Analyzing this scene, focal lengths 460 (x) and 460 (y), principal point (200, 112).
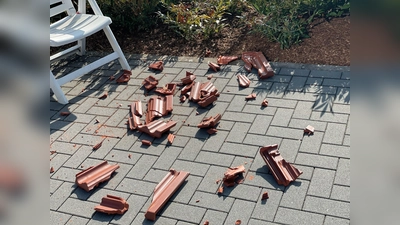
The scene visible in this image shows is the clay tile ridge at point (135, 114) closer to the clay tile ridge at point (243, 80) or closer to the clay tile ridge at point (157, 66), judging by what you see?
the clay tile ridge at point (157, 66)

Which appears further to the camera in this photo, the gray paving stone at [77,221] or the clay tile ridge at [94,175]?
the clay tile ridge at [94,175]

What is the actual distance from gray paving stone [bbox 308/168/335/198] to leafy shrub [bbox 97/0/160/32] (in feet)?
11.6

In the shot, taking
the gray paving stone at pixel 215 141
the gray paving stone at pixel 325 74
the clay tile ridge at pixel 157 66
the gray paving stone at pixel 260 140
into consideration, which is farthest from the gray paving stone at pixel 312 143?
the clay tile ridge at pixel 157 66

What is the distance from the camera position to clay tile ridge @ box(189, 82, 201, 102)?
175 inches

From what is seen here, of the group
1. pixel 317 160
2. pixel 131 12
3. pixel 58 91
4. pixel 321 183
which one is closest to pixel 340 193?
pixel 321 183

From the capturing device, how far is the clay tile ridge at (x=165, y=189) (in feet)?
10.2

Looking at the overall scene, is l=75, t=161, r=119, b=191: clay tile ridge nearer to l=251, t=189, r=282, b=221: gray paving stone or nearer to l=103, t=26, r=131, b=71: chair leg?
l=251, t=189, r=282, b=221: gray paving stone

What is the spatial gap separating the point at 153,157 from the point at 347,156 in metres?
1.52

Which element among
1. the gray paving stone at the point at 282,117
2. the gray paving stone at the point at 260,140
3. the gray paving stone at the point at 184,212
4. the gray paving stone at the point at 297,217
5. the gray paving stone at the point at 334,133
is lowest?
the gray paving stone at the point at 334,133

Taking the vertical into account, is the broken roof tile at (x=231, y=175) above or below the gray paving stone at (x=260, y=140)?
above

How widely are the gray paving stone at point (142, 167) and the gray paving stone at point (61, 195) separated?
46 cm

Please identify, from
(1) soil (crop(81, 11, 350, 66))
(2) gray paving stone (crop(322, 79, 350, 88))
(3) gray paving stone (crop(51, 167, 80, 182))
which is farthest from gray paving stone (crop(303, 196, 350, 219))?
(1) soil (crop(81, 11, 350, 66))
